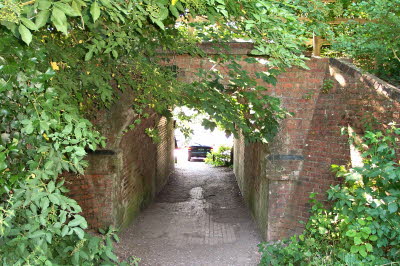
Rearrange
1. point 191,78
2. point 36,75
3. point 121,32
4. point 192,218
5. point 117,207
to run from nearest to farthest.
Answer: point 36,75 → point 121,32 → point 191,78 → point 117,207 → point 192,218

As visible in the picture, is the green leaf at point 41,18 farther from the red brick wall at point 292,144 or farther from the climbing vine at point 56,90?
the red brick wall at point 292,144

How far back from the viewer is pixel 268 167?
6.25 meters

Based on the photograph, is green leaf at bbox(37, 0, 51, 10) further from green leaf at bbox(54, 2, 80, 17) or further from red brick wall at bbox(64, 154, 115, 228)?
red brick wall at bbox(64, 154, 115, 228)

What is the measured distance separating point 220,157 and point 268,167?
12041 millimetres

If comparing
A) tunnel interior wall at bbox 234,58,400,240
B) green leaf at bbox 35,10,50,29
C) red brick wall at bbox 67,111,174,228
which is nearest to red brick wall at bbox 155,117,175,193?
red brick wall at bbox 67,111,174,228

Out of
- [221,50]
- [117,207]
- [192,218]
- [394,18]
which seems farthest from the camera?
[192,218]

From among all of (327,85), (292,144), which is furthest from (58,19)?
(292,144)

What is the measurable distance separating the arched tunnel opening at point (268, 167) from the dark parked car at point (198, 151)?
10838mm

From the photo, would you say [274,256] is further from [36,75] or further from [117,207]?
[36,75]

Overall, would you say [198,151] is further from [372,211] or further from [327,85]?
[372,211]

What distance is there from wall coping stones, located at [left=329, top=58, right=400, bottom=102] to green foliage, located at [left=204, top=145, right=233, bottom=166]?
12.4 metres

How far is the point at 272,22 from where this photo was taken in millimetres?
2867

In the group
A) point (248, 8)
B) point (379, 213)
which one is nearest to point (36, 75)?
point (248, 8)

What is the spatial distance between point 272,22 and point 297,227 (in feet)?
14.7
